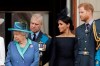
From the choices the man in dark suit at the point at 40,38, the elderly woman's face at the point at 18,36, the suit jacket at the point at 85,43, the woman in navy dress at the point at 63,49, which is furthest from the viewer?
the man in dark suit at the point at 40,38

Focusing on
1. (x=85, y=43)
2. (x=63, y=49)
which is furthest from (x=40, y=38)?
(x=85, y=43)

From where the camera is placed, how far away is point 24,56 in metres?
6.93

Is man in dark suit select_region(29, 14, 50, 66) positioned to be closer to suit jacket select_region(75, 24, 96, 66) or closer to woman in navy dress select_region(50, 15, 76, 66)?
woman in navy dress select_region(50, 15, 76, 66)

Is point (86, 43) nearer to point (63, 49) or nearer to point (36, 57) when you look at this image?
point (63, 49)

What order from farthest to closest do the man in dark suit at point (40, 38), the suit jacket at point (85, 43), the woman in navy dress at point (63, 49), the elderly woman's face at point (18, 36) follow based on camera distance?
the man in dark suit at point (40, 38) < the woman in navy dress at point (63, 49) < the suit jacket at point (85, 43) < the elderly woman's face at point (18, 36)

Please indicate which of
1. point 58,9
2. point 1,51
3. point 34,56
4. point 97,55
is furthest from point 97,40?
point 58,9

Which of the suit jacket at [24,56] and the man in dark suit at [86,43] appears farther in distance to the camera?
the man in dark suit at [86,43]

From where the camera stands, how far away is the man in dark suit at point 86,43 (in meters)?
7.02

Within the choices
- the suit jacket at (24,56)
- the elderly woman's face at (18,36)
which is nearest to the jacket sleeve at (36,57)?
the suit jacket at (24,56)

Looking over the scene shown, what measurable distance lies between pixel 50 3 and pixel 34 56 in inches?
130

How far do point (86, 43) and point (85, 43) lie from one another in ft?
0.05

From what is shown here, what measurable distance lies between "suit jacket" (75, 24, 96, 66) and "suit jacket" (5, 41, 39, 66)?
0.61 metres

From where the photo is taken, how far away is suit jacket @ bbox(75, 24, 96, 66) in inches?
276

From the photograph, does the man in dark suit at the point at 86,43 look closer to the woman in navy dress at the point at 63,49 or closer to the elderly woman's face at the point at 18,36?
the woman in navy dress at the point at 63,49
